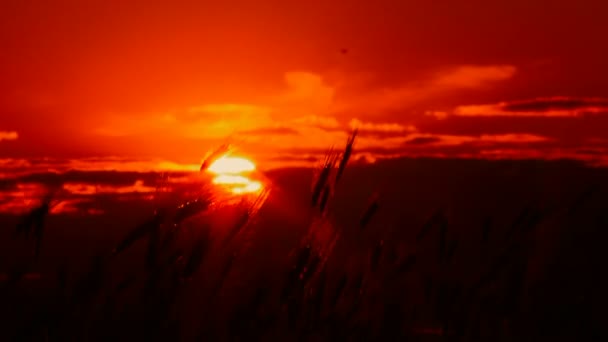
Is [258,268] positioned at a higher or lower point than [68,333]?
higher

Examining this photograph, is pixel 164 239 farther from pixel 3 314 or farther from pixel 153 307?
pixel 3 314

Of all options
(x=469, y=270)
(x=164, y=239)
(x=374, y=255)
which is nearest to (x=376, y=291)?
(x=374, y=255)

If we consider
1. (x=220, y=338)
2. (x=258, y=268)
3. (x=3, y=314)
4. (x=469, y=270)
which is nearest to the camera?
(x=3, y=314)

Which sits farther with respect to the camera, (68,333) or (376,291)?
(376,291)

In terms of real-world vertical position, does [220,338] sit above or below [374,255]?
below

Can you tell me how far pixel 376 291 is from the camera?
378 cm

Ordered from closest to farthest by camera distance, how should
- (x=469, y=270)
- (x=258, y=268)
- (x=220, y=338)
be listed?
1. (x=220, y=338)
2. (x=258, y=268)
3. (x=469, y=270)

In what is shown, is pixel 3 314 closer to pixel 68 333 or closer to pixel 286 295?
pixel 68 333

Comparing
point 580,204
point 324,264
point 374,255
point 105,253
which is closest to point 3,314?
point 105,253

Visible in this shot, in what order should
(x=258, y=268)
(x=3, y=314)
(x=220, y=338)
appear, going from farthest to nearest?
(x=258, y=268)
(x=220, y=338)
(x=3, y=314)

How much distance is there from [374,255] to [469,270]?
2.45 ft

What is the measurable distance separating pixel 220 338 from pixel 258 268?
58 centimetres

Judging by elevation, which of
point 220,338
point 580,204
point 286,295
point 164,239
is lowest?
point 220,338

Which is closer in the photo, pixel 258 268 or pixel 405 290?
pixel 258 268
